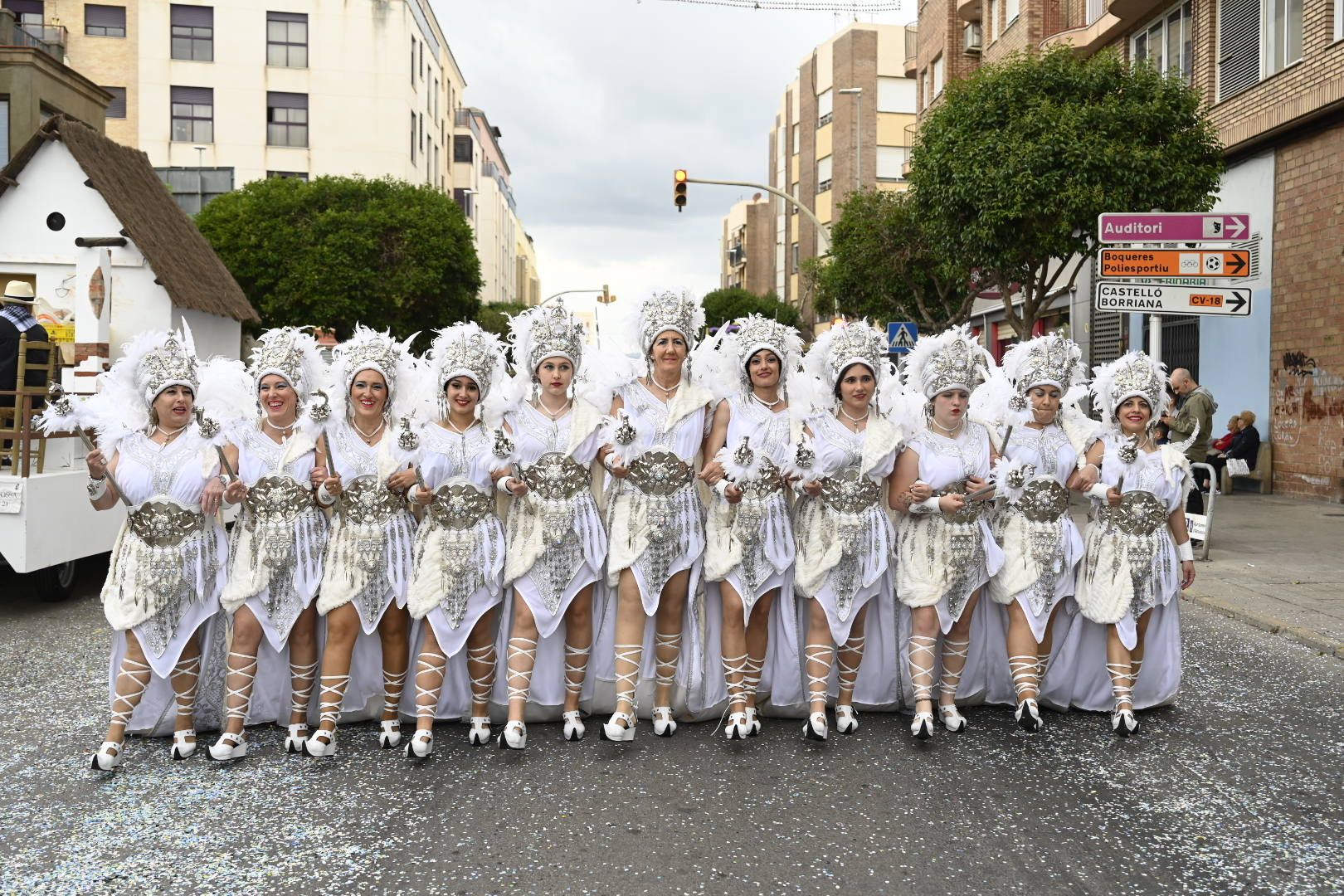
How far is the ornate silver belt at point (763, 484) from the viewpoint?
18.5 feet

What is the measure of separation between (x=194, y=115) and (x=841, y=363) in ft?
153

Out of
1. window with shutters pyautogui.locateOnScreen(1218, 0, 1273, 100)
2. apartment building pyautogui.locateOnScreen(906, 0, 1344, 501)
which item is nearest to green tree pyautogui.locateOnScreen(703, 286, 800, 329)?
apartment building pyautogui.locateOnScreen(906, 0, 1344, 501)

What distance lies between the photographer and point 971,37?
30734 mm

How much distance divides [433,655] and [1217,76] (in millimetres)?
18693

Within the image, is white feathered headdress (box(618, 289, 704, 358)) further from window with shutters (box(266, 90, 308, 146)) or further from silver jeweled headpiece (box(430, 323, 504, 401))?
window with shutters (box(266, 90, 308, 146))

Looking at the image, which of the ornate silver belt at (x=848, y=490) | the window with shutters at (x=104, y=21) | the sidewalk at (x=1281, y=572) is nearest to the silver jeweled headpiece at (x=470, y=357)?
the ornate silver belt at (x=848, y=490)

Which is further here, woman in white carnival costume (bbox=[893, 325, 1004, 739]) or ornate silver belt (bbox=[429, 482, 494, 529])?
woman in white carnival costume (bbox=[893, 325, 1004, 739])

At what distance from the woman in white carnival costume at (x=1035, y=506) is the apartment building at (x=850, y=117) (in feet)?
160

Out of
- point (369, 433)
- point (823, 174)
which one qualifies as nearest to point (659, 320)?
point (369, 433)

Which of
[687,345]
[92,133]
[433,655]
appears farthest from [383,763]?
[92,133]

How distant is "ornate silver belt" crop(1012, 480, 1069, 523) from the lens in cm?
590

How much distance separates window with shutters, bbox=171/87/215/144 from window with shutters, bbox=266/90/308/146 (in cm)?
208

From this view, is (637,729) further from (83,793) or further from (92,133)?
(92,133)

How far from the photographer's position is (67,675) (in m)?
6.88
